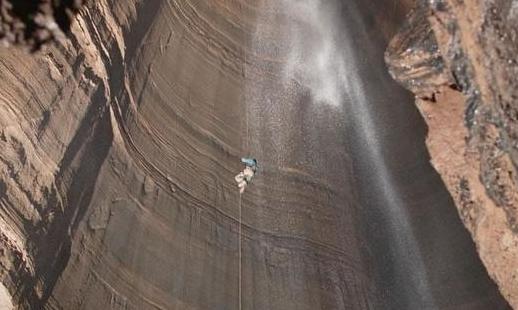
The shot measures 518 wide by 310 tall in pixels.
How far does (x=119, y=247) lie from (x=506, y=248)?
2.73 m

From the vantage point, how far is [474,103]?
479cm

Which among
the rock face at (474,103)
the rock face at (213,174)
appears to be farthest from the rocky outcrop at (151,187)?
the rock face at (474,103)

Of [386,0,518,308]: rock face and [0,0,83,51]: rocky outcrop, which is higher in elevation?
[0,0,83,51]: rocky outcrop

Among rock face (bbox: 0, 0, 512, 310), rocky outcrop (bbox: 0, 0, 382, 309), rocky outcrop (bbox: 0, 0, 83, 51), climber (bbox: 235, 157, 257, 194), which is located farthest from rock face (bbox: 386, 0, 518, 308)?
rocky outcrop (bbox: 0, 0, 83, 51)

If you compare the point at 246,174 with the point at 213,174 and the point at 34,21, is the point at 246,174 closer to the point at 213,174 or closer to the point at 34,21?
the point at 213,174

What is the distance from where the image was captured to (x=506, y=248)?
4.93 metres

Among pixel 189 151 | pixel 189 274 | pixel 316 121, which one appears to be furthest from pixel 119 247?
pixel 316 121

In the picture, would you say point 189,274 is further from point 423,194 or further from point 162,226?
point 423,194

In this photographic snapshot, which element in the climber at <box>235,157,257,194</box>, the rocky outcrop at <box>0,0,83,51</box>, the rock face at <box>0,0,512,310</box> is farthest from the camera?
the climber at <box>235,157,257,194</box>

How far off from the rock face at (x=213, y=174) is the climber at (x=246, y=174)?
8cm

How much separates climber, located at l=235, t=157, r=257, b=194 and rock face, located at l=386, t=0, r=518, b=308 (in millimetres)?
1482

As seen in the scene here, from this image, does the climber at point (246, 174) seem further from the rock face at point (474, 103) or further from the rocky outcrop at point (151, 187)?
the rock face at point (474, 103)

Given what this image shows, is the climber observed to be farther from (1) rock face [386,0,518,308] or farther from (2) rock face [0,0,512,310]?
(1) rock face [386,0,518,308]

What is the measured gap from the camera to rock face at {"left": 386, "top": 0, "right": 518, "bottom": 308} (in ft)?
14.4
